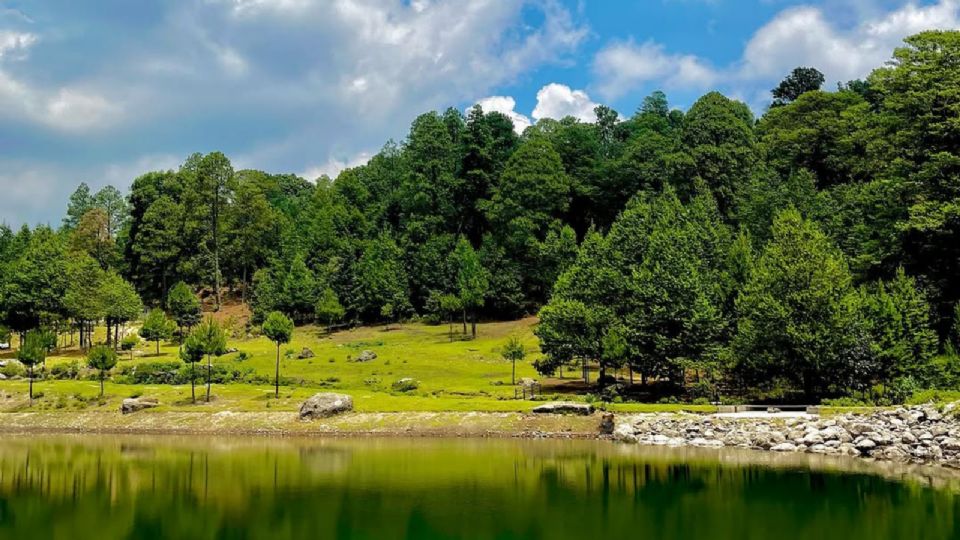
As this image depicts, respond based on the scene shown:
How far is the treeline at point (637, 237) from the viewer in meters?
53.8

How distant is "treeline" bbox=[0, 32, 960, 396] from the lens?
176 ft

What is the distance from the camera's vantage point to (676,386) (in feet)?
199

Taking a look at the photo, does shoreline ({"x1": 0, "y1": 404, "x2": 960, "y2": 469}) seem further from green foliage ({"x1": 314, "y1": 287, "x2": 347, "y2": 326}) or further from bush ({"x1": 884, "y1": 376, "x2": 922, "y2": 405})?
green foliage ({"x1": 314, "y1": 287, "x2": 347, "y2": 326})

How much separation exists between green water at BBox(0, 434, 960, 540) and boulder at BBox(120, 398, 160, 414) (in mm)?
13614

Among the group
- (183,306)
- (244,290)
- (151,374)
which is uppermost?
(244,290)

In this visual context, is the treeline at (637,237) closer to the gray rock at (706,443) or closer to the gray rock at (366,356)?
the gray rock at (706,443)

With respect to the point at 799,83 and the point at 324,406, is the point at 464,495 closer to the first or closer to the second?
the point at 324,406

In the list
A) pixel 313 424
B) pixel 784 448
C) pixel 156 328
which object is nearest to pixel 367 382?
pixel 313 424

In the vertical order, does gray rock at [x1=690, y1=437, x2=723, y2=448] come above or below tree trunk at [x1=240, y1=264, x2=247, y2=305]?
below

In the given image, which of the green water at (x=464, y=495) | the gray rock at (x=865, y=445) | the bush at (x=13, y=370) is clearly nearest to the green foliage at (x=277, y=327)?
the green water at (x=464, y=495)

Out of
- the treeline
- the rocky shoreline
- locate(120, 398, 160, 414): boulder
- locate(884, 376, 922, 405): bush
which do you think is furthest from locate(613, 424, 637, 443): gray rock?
locate(120, 398, 160, 414): boulder

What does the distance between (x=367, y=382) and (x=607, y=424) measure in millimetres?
25466

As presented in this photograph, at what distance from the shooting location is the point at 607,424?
49.3 m

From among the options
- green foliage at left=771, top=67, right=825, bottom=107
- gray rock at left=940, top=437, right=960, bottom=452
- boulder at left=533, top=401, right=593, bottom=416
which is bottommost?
gray rock at left=940, top=437, right=960, bottom=452
